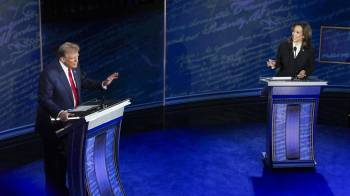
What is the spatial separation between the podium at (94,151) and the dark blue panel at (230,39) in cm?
378

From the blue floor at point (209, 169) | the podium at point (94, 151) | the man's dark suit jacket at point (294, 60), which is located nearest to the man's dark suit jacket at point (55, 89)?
the podium at point (94, 151)

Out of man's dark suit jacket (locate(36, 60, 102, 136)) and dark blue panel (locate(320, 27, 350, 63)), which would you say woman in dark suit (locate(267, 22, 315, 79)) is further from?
dark blue panel (locate(320, 27, 350, 63))

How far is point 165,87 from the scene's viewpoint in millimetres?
7129

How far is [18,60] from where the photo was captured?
5.16m

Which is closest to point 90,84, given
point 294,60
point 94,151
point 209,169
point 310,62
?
point 94,151

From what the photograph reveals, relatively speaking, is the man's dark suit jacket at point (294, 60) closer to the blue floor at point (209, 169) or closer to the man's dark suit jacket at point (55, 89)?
the blue floor at point (209, 169)

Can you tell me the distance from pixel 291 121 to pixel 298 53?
0.74 m

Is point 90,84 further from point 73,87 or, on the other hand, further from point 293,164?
point 293,164

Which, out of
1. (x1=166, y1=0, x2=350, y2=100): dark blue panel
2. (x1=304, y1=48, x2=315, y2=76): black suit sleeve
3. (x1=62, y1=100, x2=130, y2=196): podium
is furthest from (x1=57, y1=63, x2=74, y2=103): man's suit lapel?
(x1=166, y1=0, x2=350, y2=100): dark blue panel

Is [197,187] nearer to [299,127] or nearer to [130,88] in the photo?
[299,127]

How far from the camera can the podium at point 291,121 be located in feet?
15.0

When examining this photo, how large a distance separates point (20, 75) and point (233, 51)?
360 cm

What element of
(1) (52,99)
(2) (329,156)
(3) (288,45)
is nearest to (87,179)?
(1) (52,99)

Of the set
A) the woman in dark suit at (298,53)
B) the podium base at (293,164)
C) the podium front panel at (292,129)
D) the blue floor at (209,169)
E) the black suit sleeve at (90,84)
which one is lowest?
the blue floor at (209,169)
